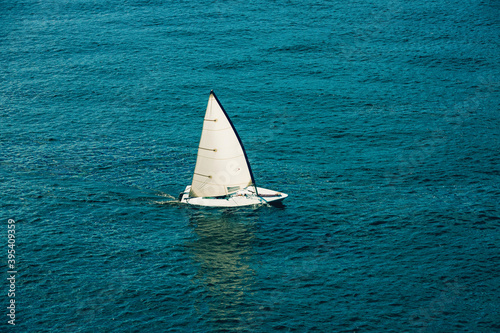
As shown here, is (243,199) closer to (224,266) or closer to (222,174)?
(222,174)

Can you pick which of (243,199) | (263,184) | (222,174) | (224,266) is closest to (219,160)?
(222,174)

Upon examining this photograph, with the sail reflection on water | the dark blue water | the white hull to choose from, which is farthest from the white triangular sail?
the dark blue water

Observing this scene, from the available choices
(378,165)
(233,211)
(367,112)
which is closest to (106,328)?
(233,211)

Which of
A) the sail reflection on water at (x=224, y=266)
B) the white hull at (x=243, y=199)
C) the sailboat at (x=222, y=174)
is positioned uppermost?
the sailboat at (x=222, y=174)

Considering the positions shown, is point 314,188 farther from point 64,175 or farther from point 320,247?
point 64,175

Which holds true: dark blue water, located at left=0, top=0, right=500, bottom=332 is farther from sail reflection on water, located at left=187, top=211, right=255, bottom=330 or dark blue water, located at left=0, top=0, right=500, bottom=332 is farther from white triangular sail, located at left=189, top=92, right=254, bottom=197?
white triangular sail, located at left=189, top=92, right=254, bottom=197

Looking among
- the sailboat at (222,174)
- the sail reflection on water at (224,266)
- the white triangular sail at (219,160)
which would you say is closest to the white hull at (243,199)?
the sailboat at (222,174)

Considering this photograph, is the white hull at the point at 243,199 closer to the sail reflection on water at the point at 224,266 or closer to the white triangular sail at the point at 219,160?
the white triangular sail at the point at 219,160

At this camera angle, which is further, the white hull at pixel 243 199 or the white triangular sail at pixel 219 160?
the white hull at pixel 243 199
